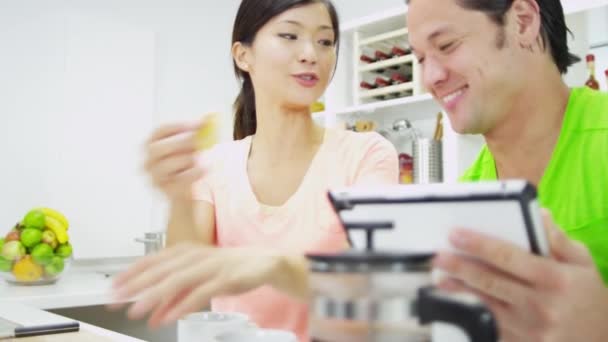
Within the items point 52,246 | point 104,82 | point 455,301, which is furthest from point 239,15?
point 104,82

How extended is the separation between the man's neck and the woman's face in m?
0.38

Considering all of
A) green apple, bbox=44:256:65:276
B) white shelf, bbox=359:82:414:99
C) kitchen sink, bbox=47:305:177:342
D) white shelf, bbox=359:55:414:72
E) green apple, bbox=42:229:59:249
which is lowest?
Result: kitchen sink, bbox=47:305:177:342

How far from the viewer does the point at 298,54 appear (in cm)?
132

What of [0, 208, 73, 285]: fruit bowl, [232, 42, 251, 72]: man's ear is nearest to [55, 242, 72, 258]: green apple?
[0, 208, 73, 285]: fruit bowl

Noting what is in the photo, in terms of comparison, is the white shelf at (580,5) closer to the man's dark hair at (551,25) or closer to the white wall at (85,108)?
the man's dark hair at (551,25)

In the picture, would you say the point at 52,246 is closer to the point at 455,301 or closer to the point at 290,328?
the point at 290,328

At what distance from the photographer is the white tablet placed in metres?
0.52

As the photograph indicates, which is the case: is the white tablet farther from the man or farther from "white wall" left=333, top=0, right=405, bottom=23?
"white wall" left=333, top=0, right=405, bottom=23

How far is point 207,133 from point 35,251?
177cm

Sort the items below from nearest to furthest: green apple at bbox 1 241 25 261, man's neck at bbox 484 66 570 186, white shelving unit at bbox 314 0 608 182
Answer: man's neck at bbox 484 66 570 186, green apple at bbox 1 241 25 261, white shelving unit at bbox 314 0 608 182

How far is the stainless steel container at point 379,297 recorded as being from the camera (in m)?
0.42

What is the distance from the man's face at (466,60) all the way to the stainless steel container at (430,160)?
5.44ft

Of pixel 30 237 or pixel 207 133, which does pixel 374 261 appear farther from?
pixel 30 237

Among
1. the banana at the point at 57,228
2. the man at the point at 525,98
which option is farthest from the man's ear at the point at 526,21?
the banana at the point at 57,228
